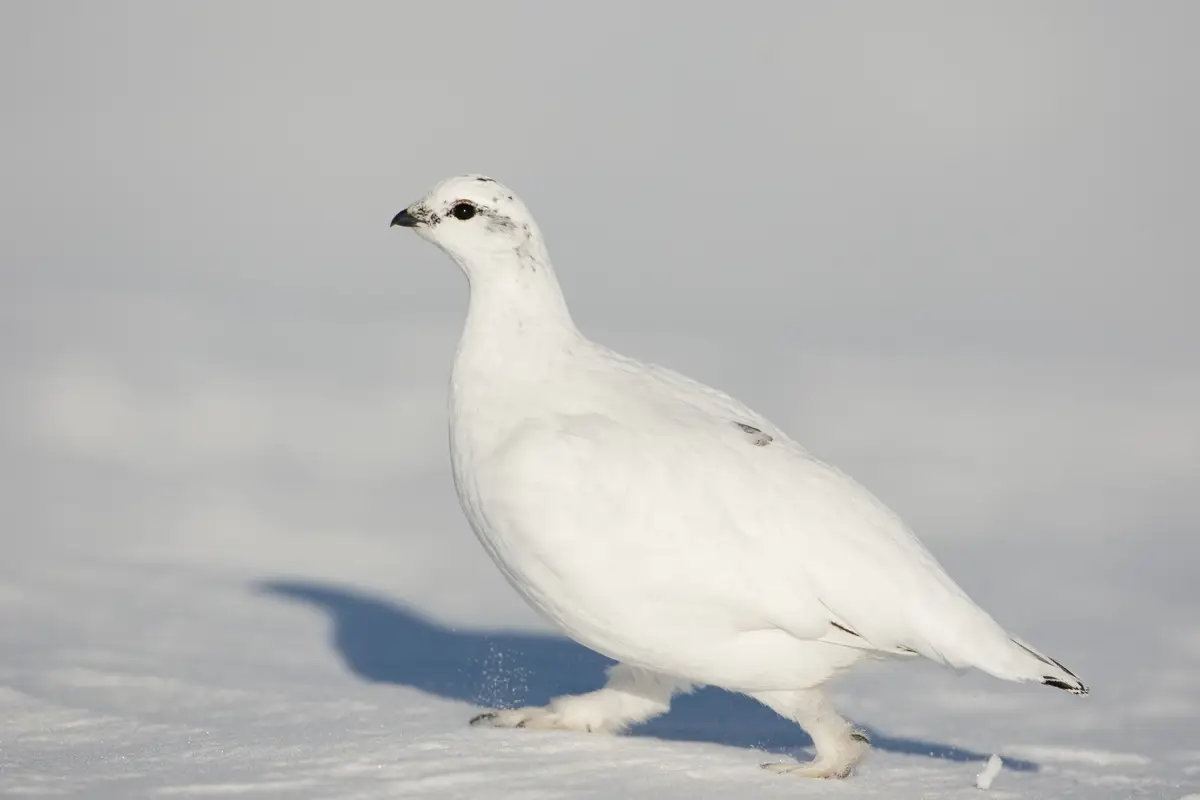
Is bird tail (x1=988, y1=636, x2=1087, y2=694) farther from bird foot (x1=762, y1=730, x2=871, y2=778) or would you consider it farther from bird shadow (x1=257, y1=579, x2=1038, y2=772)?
bird shadow (x1=257, y1=579, x2=1038, y2=772)

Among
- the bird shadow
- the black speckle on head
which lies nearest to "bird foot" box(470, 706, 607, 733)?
the bird shadow

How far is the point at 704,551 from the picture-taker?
16.0 feet

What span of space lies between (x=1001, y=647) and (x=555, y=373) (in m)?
1.71

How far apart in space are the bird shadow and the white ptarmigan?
0.68 m

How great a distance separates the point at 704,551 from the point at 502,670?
203cm

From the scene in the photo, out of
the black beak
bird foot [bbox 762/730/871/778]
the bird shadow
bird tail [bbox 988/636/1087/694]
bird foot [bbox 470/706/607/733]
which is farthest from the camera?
the bird shadow

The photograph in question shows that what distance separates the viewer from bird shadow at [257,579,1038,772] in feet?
19.1

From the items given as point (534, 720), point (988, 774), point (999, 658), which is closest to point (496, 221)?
point (534, 720)

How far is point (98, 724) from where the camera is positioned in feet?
18.4

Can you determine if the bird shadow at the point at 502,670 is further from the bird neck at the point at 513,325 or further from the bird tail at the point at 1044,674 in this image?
the bird neck at the point at 513,325

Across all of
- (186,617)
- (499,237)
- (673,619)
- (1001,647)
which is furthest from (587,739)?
(186,617)

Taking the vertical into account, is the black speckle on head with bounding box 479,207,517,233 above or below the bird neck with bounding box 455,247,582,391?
above

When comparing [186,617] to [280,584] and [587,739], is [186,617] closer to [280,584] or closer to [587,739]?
[280,584]

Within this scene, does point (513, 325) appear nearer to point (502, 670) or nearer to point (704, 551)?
point (704, 551)
